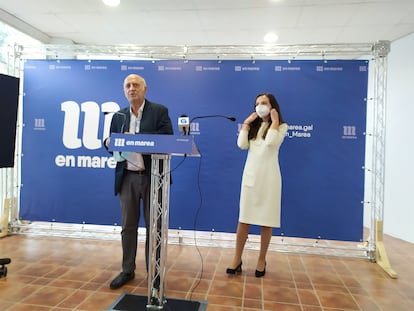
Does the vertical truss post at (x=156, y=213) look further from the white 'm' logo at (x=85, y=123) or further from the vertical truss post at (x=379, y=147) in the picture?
the vertical truss post at (x=379, y=147)

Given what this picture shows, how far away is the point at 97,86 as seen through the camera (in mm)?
3666

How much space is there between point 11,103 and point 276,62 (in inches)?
101

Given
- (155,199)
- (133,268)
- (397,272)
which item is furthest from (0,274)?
(397,272)

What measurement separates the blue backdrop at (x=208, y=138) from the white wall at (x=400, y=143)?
1.33 metres

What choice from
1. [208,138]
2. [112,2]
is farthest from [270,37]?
[112,2]

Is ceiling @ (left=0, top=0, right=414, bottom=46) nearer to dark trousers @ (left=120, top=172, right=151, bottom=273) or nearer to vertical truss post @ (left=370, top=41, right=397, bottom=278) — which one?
vertical truss post @ (left=370, top=41, right=397, bottom=278)

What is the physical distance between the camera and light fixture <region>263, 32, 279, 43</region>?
4.44 metres

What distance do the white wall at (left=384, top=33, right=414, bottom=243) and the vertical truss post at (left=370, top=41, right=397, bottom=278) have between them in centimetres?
122

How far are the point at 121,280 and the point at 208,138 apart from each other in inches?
68.1

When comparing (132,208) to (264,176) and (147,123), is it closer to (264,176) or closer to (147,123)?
(147,123)

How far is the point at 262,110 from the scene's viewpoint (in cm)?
264

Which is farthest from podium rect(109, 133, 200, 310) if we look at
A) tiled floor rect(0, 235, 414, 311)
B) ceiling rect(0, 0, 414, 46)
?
ceiling rect(0, 0, 414, 46)

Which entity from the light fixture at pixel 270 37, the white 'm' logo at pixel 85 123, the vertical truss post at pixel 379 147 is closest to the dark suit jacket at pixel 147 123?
the white 'm' logo at pixel 85 123

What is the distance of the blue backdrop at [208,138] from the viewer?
10.8 feet
